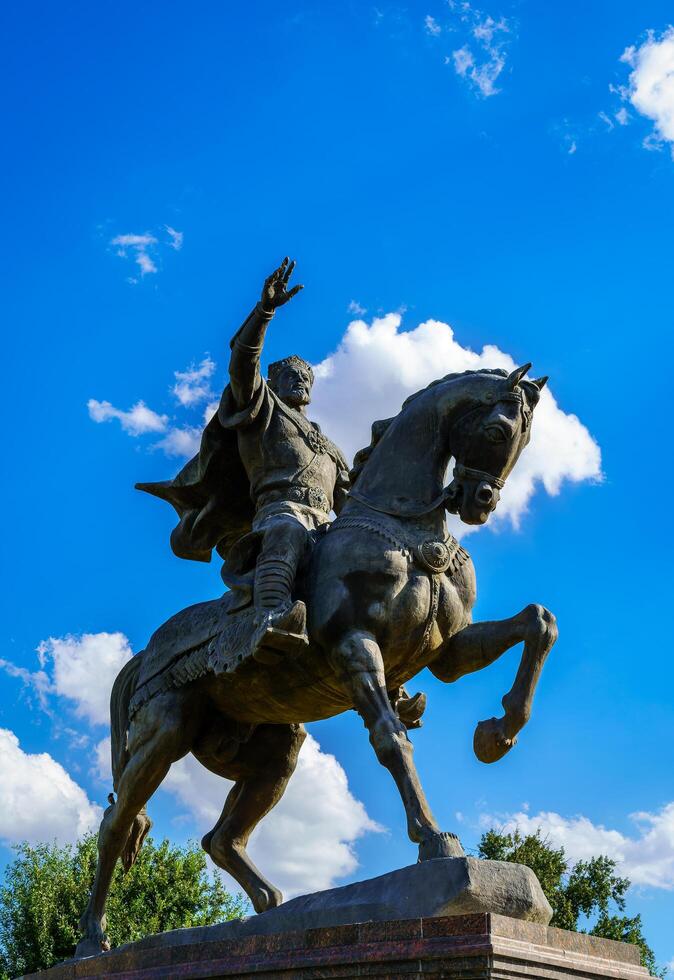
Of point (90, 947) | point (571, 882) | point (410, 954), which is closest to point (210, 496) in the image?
point (90, 947)

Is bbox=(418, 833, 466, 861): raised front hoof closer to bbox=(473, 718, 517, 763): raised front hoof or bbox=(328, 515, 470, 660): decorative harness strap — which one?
bbox=(473, 718, 517, 763): raised front hoof

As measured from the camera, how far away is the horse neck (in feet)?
26.8

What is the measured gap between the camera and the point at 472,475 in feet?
26.2

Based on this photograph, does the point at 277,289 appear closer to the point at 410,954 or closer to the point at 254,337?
the point at 254,337

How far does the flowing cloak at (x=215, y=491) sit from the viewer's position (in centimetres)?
967

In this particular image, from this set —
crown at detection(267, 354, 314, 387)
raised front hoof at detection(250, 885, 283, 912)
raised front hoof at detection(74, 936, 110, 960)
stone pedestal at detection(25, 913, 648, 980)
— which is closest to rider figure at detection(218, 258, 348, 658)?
crown at detection(267, 354, 314, 387)

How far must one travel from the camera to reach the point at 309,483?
932cm

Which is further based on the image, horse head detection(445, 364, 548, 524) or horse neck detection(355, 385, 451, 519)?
horse neck detection(355, 385, 451, 519)

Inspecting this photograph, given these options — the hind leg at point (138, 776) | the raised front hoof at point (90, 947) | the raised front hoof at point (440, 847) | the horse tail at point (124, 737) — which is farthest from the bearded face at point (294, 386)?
the raised front hoof at point (90, 947)

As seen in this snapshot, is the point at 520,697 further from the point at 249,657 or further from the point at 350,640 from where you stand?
the point at 249,657

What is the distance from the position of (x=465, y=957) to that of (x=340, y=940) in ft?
2.88

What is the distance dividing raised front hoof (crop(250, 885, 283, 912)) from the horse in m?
0.01

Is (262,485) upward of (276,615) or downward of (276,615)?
upward

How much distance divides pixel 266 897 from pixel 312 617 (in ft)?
8.18
